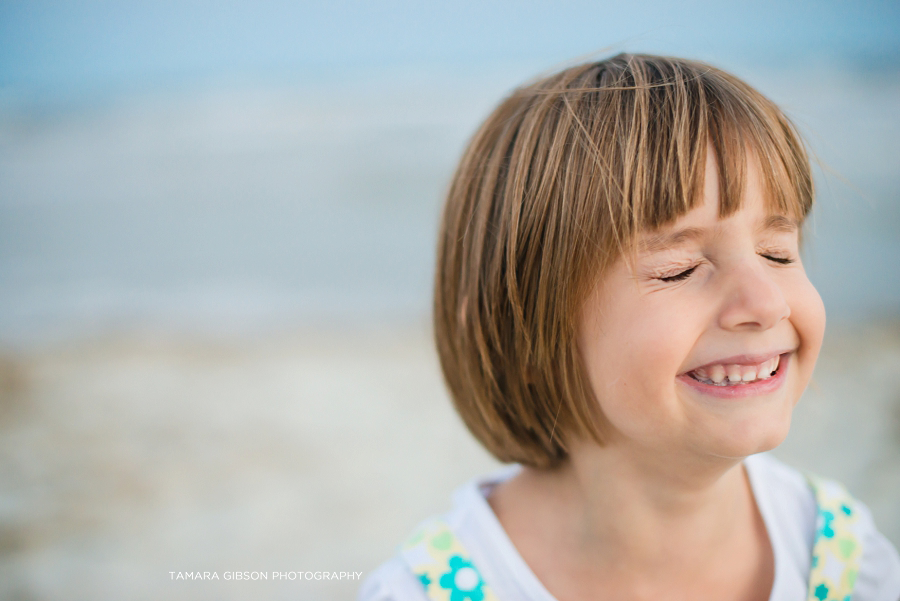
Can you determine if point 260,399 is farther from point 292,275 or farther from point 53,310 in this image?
point 53,310

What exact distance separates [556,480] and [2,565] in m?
3.04

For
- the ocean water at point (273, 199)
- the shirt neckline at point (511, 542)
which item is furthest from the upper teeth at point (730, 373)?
the ocean water at point (273, 199)

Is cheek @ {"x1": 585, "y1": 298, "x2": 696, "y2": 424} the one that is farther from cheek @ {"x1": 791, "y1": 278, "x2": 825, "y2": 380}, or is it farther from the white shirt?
the white shirt

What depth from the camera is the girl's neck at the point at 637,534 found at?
1304mm

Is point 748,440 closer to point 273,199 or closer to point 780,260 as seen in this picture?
point 780,260

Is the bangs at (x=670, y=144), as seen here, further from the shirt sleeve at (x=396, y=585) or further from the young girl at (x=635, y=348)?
the shirt sleeve at (x=396, y=585)

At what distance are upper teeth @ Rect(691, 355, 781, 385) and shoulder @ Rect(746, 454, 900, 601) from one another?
488 mm

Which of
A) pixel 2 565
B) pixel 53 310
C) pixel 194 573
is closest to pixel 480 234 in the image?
pixel 194 573

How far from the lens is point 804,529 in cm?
146

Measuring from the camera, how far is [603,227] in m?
1.15

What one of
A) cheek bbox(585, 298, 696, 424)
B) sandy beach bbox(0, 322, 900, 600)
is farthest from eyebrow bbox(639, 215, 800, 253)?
sandy beach bbox(0, 322, 900, 600)

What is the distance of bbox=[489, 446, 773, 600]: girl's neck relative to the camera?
1.30 m

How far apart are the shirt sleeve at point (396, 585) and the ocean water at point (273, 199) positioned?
1309 mm

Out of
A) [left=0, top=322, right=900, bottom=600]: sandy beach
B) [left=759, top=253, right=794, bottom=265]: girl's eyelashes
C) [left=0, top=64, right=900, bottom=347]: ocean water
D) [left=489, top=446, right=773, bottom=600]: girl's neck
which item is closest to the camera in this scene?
[left=759, top=253, right=794, bottom=265]: girl's eyelashes
